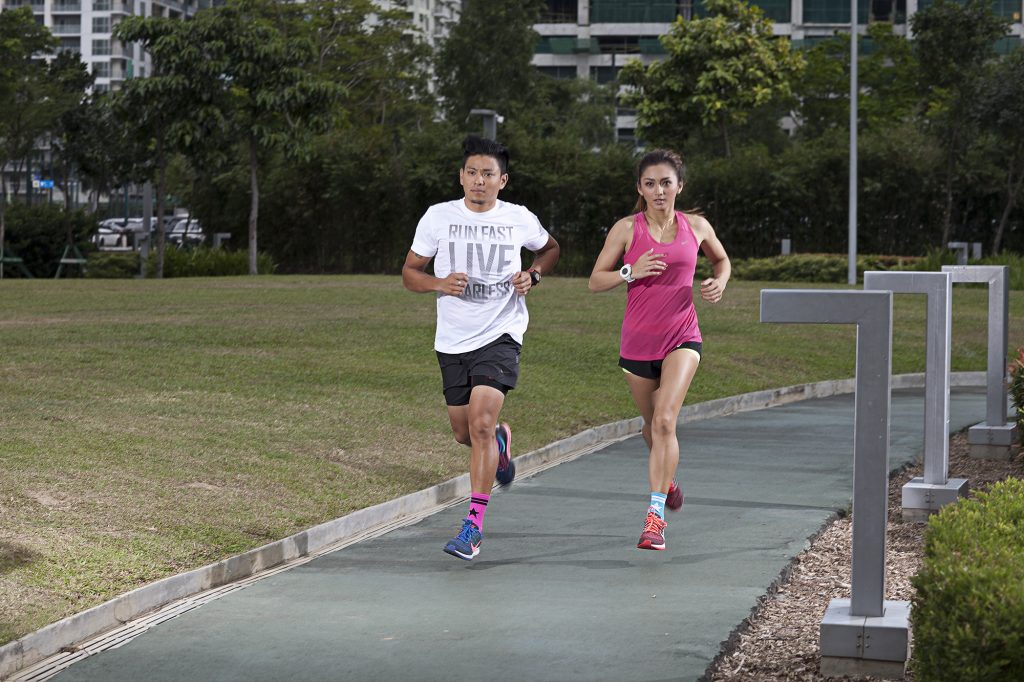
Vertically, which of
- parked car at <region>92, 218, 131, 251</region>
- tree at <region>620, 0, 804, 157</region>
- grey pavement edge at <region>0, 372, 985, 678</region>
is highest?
tree at <region>620, 0, 804, 157</region>

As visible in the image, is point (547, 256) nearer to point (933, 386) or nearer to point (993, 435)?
point (933, 386)

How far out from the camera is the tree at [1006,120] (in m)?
39.9

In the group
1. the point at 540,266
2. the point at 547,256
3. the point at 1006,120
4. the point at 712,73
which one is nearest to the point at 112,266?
the point at 712,73

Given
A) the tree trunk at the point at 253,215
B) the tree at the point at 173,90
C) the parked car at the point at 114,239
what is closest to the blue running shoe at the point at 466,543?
the tree at the point at 173,90

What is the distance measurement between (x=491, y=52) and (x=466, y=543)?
5531 centimetres

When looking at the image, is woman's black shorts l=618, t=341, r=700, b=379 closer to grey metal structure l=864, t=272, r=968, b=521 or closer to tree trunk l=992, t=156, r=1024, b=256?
grey metal structure l=864, t=272, r=968, b=521

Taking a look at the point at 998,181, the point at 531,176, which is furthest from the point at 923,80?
the point at 531,176

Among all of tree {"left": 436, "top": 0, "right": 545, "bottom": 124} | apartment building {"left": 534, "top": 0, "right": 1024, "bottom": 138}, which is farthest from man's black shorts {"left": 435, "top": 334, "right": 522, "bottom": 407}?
apartment building {"left": 534, "top": 0, "right": 1024, "bottom": 138}

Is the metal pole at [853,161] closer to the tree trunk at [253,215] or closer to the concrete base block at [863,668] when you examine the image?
the tree trunk at [253,215]

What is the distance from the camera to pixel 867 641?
17.8 ft

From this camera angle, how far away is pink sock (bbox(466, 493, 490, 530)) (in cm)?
776

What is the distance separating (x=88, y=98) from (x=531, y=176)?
15470 mm

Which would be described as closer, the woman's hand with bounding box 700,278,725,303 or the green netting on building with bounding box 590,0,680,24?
the woman's hand with bounding box 700,278,725,303

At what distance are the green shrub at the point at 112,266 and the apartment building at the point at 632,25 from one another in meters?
48.5
